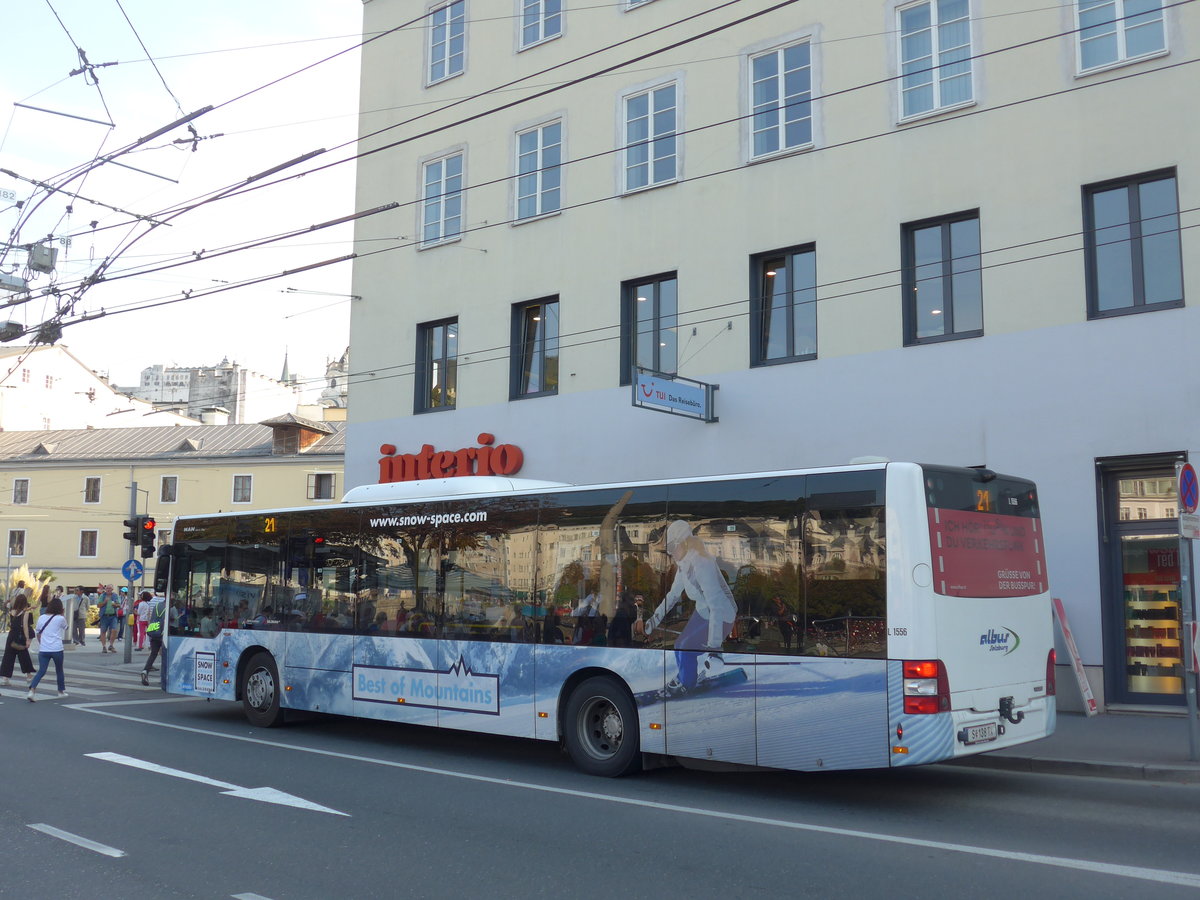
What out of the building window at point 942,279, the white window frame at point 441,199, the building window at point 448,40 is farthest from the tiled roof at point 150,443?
the building window at point 942,279

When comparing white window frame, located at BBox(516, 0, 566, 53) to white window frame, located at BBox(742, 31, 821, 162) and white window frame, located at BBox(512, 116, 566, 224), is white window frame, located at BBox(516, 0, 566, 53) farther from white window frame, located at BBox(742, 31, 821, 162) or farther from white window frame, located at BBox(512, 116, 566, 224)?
white window frame, located at BBox(742, 31, 821, 162)

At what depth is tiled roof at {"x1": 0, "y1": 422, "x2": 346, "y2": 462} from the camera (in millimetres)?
60531

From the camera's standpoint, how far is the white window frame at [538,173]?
20.8 m

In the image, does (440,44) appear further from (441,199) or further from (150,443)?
(150,443)

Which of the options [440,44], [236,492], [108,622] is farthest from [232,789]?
[236,492]

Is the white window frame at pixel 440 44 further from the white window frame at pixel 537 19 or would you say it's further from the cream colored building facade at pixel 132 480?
the cream colored building facade at pixel 132 480

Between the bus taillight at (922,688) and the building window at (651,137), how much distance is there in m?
12.3

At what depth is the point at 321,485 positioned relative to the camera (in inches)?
2290

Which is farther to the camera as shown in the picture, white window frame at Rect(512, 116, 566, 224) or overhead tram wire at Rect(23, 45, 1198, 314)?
white window frame at Rect(512, 116, 566, 224)

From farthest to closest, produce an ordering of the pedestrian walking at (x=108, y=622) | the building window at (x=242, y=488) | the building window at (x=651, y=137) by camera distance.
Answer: the building window at (x=242, y=488), the pedestrian walking at (x=108, y=622), the building window at (x=651, y=137)

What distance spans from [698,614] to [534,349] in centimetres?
1205

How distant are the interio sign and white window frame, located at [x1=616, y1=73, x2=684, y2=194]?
5.25 metres

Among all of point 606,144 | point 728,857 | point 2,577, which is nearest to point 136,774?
point 728,857

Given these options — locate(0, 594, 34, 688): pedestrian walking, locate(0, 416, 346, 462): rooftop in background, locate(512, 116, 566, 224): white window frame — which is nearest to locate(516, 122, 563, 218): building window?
locate(512, 116, 566, 224): white window frame
